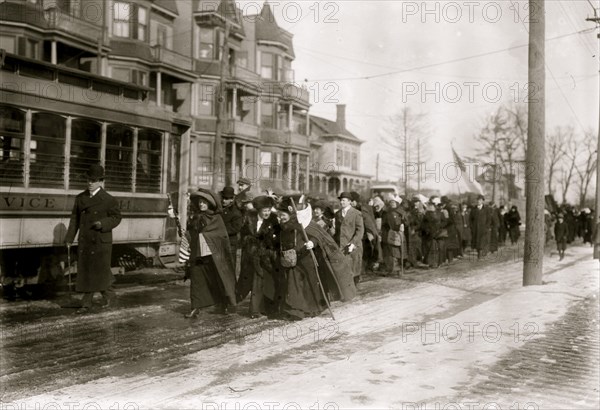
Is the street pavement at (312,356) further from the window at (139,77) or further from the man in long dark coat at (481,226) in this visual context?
the window at (139,77)

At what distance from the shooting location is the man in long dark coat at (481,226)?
21.4 m

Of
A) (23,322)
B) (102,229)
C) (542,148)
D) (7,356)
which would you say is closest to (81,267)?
(102,229)

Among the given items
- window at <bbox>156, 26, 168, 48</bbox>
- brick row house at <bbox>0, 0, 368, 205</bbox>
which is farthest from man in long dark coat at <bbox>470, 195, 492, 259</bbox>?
window at <bbox>156, 26, 168, 48</bbox>

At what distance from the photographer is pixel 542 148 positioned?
11.7m

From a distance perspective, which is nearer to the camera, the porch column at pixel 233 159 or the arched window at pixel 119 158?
the arched window at pixel 119 158

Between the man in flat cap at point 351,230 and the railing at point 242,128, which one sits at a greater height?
the railing at point 242,128

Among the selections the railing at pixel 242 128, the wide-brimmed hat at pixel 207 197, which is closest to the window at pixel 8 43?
A: the railing at pixel 242 128

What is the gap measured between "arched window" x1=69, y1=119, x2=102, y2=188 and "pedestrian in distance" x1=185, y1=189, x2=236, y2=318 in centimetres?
275

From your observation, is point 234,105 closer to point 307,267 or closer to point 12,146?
point 12,146

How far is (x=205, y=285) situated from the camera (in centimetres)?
888

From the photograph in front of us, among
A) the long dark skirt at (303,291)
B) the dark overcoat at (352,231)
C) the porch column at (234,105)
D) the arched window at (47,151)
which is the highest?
the porch column at (234,105)

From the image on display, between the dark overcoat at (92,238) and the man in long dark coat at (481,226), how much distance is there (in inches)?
567

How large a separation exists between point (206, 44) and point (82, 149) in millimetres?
Answer: 24992

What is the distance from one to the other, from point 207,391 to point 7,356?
2.38 meters
